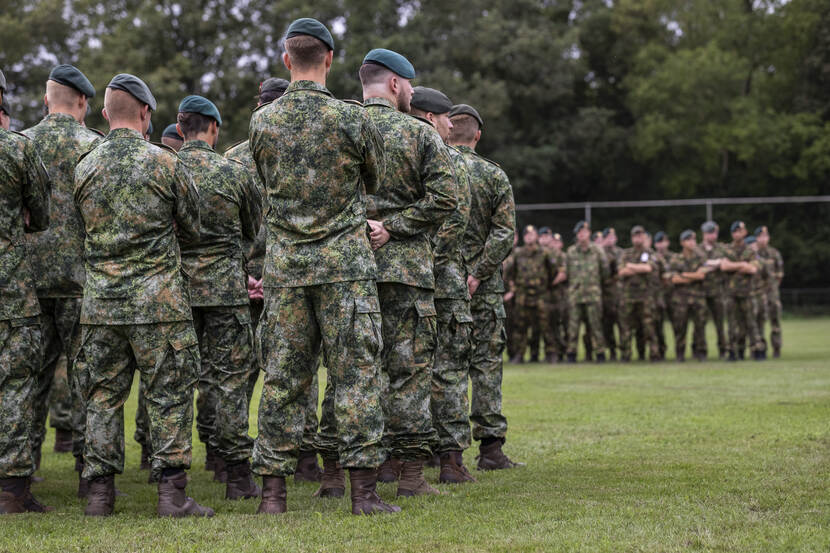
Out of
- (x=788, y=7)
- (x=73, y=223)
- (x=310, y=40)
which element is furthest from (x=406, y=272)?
(x=788, y=7)

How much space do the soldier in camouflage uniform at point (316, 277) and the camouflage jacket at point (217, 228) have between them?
3.59ft

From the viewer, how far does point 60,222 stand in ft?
20.0

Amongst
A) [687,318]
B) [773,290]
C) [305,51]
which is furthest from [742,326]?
[305,51]

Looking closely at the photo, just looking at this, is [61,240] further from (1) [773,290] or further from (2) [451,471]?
(1) [773,290]

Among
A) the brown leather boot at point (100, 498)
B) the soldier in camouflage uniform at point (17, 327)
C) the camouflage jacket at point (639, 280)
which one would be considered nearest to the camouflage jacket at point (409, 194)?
the brown leather boot at point (100, 498)

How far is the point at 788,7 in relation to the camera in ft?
133

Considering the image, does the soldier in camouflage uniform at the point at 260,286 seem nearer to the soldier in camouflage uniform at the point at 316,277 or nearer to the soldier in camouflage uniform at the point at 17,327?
the soldier in camouflage uniform at the point at 316,277

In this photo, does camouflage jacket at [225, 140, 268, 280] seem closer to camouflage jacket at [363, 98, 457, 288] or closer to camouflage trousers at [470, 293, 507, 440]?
camouflage jacket at [363, 98, 457, 288]

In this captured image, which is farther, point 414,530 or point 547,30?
point 547,30

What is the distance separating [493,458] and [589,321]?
10.2 metres

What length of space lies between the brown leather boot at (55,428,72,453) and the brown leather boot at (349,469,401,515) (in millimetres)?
3931

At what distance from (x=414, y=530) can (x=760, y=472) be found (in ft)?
8.51

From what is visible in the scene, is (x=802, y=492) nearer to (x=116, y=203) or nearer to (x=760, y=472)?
(x=760, y=472)

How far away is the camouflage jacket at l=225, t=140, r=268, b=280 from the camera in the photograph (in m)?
6.52
